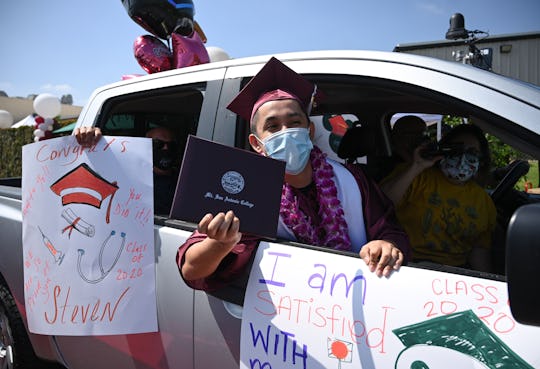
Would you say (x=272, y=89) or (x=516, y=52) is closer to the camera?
(x=272, y=89)

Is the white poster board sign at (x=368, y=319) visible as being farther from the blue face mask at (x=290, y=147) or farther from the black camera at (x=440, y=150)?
the black camera at (x=440, y=150)

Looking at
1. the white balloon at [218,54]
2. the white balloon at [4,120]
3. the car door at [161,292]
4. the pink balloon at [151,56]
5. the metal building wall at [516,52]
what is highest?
the metal building wall at [516,52]

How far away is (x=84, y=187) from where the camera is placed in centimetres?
169

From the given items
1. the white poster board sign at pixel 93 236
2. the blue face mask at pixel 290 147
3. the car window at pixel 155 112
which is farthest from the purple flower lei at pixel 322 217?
the car window at pixel 155 112

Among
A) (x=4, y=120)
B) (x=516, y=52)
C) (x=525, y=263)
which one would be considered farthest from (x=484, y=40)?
(x=4, y=120)

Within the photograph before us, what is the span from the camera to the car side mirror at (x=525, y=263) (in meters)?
0.80

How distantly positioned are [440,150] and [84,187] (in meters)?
1.60

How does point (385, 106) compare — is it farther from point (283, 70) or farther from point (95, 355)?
point (95, 355)

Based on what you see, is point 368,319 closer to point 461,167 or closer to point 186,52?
point 461,167

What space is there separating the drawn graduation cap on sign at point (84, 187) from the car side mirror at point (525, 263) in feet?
4.46

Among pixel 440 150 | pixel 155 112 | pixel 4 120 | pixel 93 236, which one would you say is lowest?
pixel 93 236

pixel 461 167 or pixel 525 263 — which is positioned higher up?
pixel 461 167

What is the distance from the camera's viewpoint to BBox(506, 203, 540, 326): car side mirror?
80 centimetres

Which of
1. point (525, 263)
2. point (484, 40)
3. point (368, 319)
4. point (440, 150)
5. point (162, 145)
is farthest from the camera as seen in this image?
point (484, 40)
